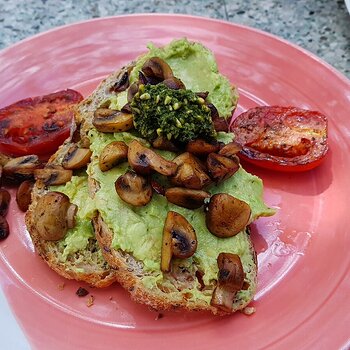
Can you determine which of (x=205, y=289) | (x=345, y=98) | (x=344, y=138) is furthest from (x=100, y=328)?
(x=345, y=98)

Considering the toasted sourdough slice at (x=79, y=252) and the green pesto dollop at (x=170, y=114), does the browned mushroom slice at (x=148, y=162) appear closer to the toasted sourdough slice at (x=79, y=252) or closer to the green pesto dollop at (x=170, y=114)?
the green pesto dollop at (x=170, y=114)

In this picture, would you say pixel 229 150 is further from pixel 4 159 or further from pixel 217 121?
pixel 4 159

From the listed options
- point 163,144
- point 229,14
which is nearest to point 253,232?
point 163,144

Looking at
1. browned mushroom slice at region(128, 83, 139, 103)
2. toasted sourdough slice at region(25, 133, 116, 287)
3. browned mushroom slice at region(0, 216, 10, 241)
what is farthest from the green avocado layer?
browned mushroom slice at region(0, 216, 10, 241)

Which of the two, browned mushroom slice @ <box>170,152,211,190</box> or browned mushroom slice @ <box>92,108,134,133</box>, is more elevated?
browned mushroom slice @ <box>92,108,134,133</box>

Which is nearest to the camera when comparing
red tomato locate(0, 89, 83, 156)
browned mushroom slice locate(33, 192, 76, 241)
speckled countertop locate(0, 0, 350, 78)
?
browned mushroom slice locate(33, 192, 76, 241)

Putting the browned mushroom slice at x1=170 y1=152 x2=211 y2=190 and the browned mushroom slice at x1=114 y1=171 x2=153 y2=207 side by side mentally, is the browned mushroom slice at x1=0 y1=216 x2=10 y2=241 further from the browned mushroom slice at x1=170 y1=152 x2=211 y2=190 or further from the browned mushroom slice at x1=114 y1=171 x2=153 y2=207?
the browned mushroom slice at x1=170 y1=152 x2=211 y2=190
